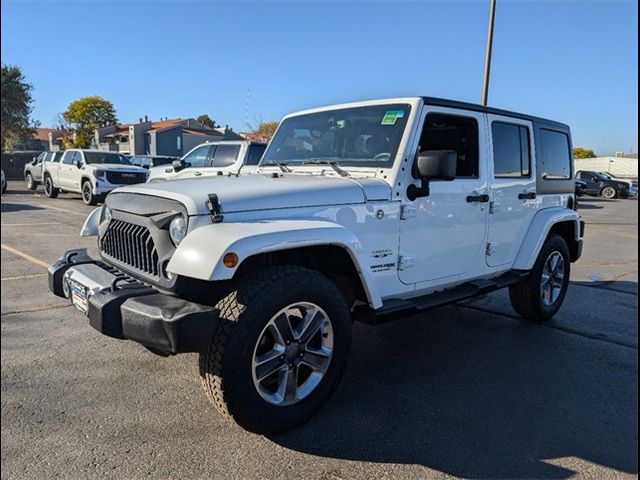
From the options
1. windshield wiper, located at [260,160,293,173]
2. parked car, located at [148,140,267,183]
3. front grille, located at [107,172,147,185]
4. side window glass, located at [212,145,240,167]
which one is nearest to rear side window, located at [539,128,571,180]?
windshield wiper, located at [260,160,293,173]

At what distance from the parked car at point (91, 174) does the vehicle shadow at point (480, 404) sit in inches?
468

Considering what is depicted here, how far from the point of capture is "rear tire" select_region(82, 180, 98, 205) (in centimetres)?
1444

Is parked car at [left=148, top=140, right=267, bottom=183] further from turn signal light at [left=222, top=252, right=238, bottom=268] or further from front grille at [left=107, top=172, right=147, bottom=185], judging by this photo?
turn signal light at [left=222, top=252, right=238, bottom=268]

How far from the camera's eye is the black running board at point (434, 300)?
321cm

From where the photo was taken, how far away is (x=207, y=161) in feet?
39.0

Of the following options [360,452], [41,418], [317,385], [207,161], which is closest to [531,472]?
[360,452]

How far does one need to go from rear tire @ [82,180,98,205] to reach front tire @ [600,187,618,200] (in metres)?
29.0

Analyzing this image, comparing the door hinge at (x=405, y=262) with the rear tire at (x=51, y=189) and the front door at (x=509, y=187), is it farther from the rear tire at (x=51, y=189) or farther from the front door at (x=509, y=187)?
the rear tire at (x=51, y=189)

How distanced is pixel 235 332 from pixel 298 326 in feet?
1.63

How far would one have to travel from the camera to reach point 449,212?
12.4ft

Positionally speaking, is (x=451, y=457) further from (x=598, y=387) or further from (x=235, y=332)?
(x=598, y=387)

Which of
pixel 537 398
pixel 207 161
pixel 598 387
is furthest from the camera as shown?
pixel 207 161

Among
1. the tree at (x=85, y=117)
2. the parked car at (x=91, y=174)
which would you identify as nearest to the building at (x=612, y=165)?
the parked car at (x=91, y=174)

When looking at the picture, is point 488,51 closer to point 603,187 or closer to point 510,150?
point 510,150
